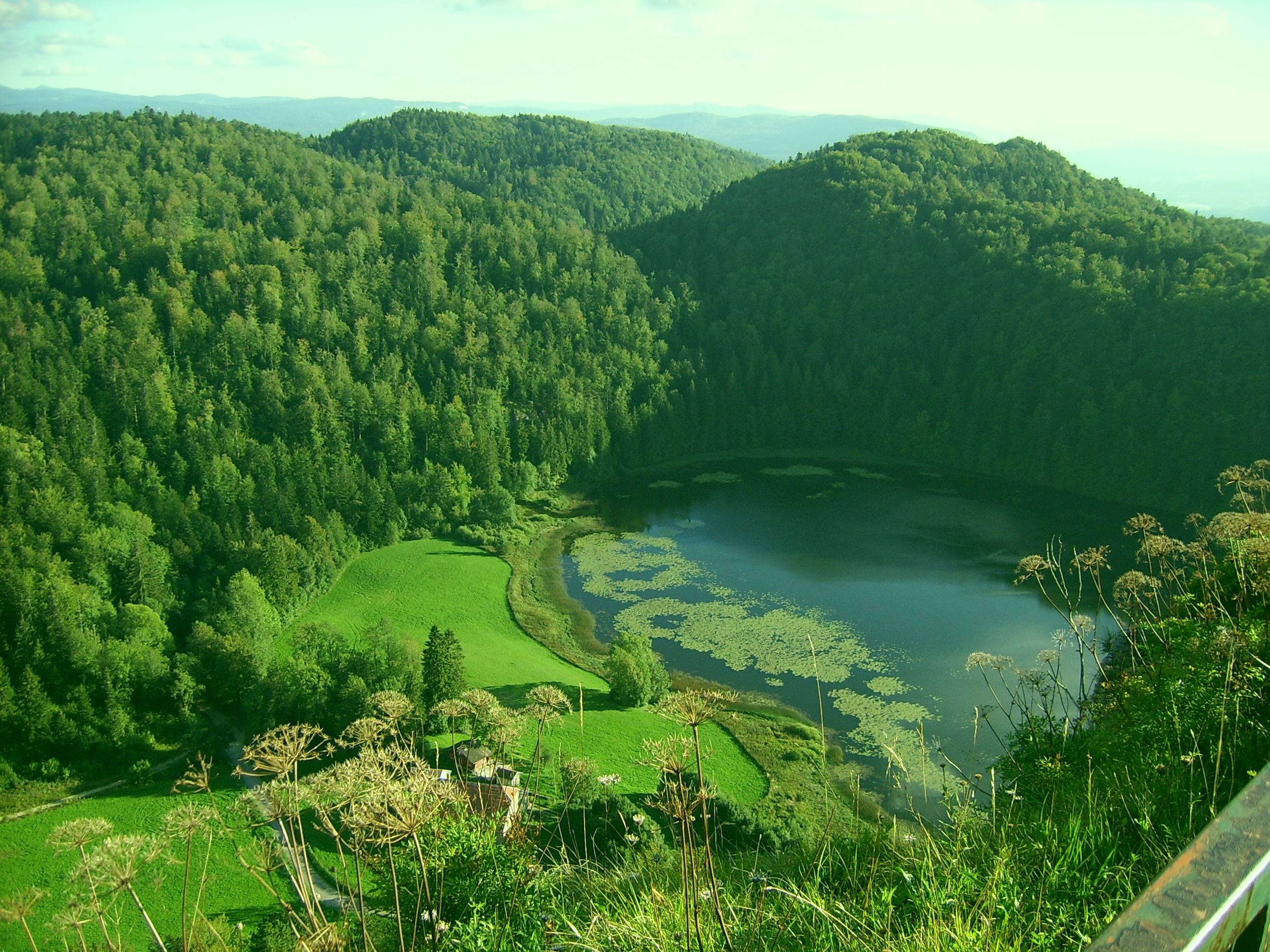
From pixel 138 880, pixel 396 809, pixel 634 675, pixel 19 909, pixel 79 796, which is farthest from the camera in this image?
pixel 634 675

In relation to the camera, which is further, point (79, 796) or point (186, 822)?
point (79, 796)

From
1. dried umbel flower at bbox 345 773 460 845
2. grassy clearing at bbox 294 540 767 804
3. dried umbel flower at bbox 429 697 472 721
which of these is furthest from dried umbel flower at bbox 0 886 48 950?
grassy clearing at bbox 294 540 767 804

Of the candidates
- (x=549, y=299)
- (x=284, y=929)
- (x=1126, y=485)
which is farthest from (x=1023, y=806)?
(x=549, y=299)

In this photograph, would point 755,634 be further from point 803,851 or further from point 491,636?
point 803,851

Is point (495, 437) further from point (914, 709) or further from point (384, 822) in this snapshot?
point (384, 822)

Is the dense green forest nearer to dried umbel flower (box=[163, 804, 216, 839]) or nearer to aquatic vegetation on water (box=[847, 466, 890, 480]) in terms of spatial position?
dried umbel flower (box=[163, 804, 216, 839])

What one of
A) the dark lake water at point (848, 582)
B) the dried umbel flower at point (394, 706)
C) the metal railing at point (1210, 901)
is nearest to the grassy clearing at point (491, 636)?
the dark lake water at point (848, 582)

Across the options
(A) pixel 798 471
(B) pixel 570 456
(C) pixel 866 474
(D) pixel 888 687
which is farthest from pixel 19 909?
(C) pixel 866 474

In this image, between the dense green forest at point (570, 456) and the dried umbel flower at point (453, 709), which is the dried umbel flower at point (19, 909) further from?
the dried umbel flower at point (453, 709)
